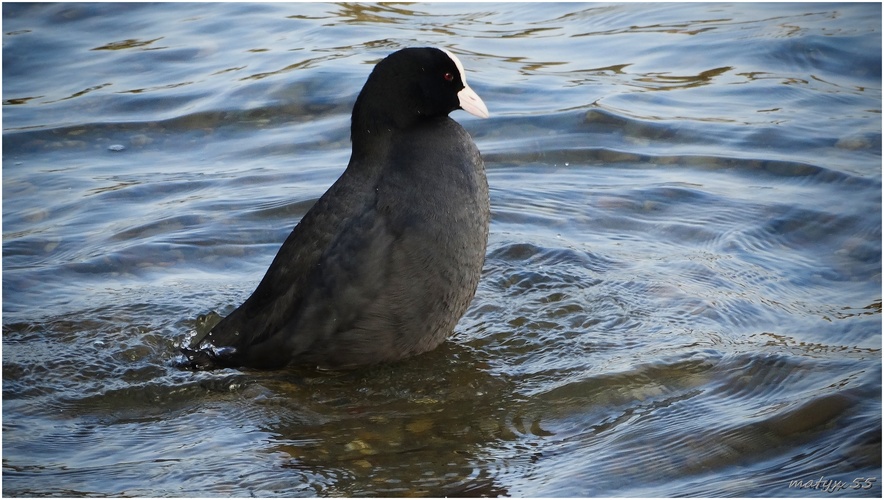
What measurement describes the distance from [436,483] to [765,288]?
7.52 ft

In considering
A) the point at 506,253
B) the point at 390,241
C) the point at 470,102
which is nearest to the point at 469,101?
the point at 470,102

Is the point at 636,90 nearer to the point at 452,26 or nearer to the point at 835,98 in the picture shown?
the point at 835,98

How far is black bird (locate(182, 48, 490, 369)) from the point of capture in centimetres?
443

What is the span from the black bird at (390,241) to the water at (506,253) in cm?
23

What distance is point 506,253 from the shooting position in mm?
5848

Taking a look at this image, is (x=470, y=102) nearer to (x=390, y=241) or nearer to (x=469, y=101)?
(x=469, y=101)

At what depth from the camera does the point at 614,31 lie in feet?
31.9

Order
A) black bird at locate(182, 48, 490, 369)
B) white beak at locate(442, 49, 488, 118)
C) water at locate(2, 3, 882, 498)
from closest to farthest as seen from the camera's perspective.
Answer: water at locate(2, 3, 882, 498) → black bird at locate(182, 48, 490, 369) → white beak at locate(442, 49, 488, 118)

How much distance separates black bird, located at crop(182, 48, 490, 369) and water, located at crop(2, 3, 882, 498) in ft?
0.74

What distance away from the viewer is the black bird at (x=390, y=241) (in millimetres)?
4426

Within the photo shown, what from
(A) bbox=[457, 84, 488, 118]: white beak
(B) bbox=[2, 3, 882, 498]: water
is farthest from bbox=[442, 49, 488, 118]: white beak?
(B) bbox=[2, 3, 882, 498]: water

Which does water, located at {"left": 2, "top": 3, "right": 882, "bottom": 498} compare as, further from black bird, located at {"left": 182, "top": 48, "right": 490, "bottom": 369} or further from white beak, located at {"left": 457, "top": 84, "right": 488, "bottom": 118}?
white beak, located at {"left": 457, "top": 84, "right": 488, "bottom": 118}

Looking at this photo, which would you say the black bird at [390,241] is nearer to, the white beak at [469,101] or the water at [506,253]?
the white beak at [469,101]

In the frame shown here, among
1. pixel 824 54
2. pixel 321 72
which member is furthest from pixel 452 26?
pixel 824 54
